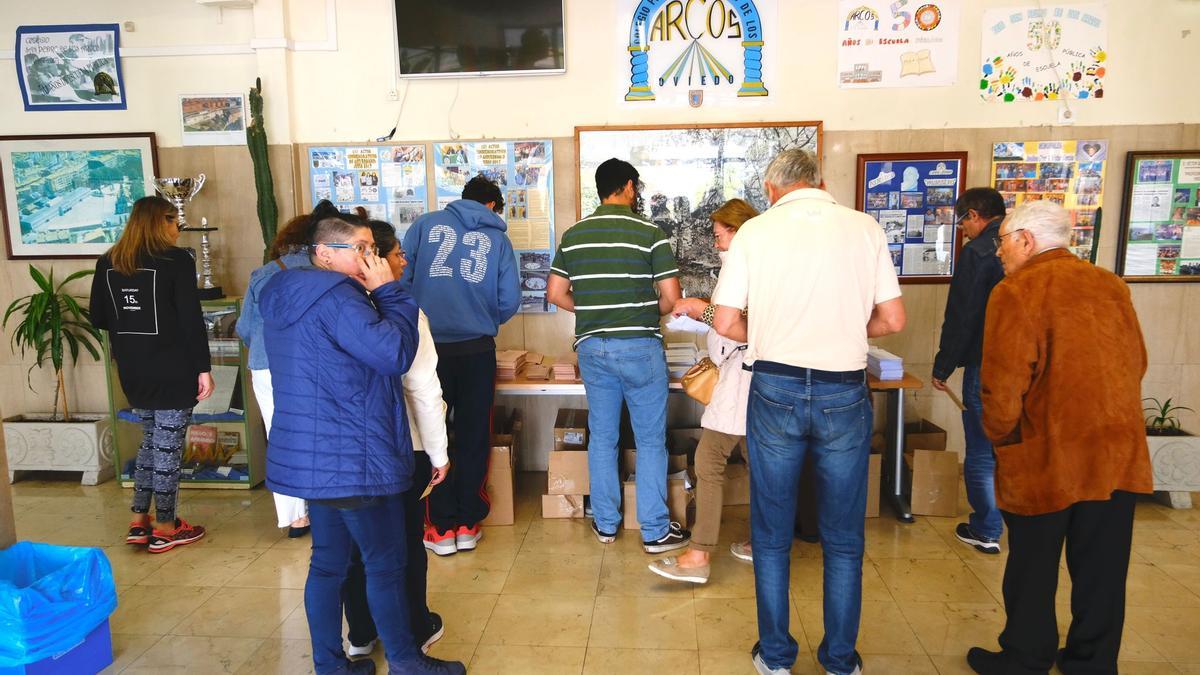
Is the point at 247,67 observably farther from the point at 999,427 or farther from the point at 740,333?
the point at 999,427

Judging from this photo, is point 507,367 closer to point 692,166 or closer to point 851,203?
point 692,166

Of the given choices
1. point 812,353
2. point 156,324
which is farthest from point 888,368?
point 156,324

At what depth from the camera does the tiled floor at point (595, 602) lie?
9.38 ft

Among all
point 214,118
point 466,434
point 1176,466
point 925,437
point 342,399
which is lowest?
point 1176,466

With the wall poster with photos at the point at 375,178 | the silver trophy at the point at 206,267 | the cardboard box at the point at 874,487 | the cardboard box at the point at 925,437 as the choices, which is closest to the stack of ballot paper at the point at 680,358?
the cardboard box at the point at 874,487

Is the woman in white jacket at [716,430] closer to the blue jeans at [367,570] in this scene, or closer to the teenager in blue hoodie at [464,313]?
the teenager in blue hoodie at [464,313]

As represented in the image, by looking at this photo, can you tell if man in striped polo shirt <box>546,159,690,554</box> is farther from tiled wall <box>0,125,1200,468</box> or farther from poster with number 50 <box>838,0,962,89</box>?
poster with number 50 <box>838,0,962,89</box>

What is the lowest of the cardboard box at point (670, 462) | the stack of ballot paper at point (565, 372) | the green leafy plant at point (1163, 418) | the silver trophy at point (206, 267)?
the cardboard box at point (670, 462)

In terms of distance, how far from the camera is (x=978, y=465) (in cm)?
369

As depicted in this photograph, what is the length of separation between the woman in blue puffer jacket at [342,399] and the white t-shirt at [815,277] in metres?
1.12

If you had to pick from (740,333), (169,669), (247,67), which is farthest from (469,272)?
(247,67)

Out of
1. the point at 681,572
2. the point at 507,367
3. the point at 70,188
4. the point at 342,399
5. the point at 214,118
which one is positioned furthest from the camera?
the point at 70,188

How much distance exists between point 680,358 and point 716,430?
3.02 ft

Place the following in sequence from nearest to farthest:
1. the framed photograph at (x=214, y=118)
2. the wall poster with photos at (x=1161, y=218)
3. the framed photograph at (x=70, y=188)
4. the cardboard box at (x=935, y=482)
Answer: the cardboard box at (x=935, y=482), the wall poster with photos at (x=1161, y=218), the framed photograph at (x=214, y=118), the framed photograph at (x=70, y=188)
